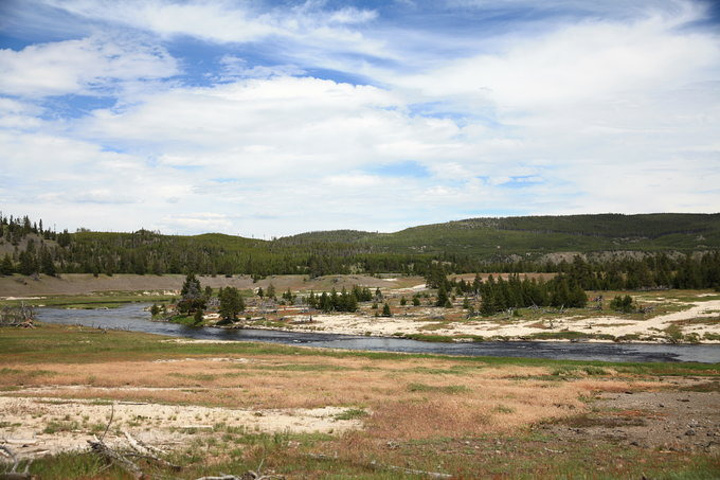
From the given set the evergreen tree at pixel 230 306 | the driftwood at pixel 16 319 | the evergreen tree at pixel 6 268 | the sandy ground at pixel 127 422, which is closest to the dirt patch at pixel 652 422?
the sandy ground at pixel 127 422

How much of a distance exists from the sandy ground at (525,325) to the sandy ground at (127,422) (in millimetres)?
57433

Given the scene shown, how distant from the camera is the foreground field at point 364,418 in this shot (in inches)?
623

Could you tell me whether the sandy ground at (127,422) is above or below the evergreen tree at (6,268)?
below

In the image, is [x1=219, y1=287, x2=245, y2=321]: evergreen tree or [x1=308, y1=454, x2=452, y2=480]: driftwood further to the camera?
[x1=219, y1=287, x2=245, y2=321]: evergreen tree

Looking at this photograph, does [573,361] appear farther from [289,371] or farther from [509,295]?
[509,295]

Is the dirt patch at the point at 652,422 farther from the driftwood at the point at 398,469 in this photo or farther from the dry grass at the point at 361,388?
the driftwood at the point at 398,469

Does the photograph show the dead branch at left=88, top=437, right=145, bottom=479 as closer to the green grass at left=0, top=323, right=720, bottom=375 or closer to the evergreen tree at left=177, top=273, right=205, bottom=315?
the green grass at left=0, top=323, right=720, bottom=375

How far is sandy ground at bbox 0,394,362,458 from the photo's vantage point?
17.8m

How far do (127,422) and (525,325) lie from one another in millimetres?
72866

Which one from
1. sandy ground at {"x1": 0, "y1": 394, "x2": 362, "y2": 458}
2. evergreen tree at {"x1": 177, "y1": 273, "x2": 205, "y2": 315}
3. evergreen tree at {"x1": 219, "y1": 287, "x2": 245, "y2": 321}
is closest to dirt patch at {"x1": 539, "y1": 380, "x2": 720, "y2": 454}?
sandy ground at {"x1": 0, "y1": 394, "x2": 362, "y2": 458}

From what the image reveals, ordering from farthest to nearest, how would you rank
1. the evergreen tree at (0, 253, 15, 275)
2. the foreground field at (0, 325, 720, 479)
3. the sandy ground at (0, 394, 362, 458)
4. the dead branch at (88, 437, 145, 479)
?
the evergreen tree at (0, 253, 15, 275), the sandy ground at (0, 394, 362, 458), the foreground field at (0, 325, 720, 479), the dead branch at (88, 437, 145, 479)

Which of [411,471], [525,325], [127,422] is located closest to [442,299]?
[525,325]

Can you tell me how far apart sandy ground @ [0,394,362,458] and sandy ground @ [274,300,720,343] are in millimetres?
57433

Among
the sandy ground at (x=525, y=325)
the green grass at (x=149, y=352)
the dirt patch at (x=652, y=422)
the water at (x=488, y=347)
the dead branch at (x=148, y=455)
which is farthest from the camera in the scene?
the sandy ground at (x=525, y=325)
